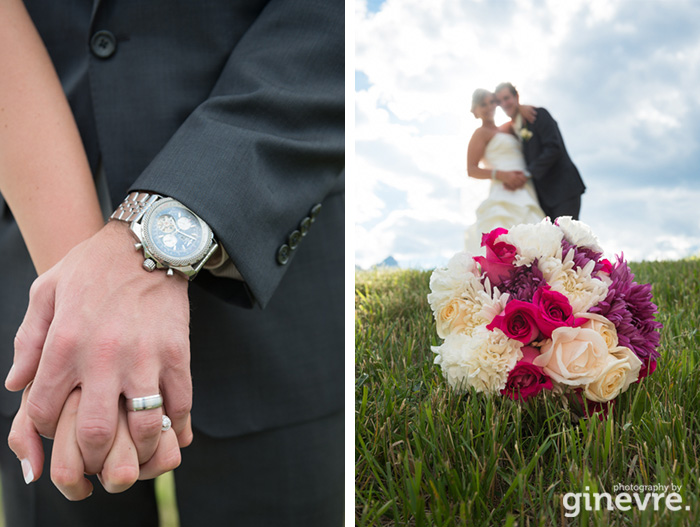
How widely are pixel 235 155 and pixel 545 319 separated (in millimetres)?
595

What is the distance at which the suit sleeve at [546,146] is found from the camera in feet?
12.2

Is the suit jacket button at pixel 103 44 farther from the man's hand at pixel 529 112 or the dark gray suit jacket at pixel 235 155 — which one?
the man's hand at pixel 529 112

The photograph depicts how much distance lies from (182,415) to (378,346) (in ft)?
2.22

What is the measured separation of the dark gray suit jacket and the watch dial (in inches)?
0.7

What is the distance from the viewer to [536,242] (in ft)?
3.24

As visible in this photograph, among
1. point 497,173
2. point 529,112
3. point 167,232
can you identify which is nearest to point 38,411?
point 167,232

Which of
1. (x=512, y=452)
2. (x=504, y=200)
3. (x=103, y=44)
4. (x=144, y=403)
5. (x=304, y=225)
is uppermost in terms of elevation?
(x=504, y=200)

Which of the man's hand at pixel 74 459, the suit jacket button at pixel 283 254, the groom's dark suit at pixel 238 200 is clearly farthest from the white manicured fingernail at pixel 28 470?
the suit jacket button at pixel 283 254

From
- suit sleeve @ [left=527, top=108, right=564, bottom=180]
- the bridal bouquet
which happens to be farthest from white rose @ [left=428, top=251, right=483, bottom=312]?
suit sleeve @ [left=527, top=108, right=564, bottom=180]

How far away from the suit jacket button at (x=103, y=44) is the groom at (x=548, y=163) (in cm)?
345

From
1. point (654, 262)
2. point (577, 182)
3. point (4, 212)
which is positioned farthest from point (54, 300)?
point (577, 182)

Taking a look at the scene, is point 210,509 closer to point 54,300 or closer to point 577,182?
point 54,300

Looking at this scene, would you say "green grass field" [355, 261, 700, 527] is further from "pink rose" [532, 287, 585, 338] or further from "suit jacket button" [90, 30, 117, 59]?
"suit jacket button" [90, 30, 117, 59]

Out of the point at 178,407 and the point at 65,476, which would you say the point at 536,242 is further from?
the point at 65,476
